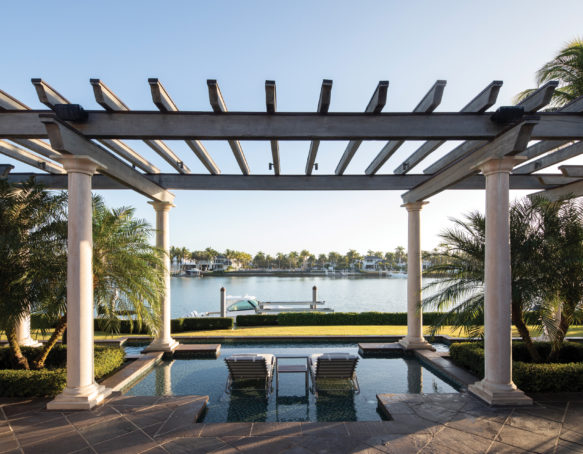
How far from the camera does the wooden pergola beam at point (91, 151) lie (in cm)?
513

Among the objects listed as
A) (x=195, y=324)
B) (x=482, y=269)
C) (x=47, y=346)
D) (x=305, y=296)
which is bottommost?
(x=305, y=296)

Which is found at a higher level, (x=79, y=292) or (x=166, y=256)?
(x=166, y=256)

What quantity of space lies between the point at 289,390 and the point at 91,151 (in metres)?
5.88

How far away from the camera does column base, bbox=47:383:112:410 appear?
18.0 feet

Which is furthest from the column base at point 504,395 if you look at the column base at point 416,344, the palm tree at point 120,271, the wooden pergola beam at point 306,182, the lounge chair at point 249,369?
the palm tree at point 120,271

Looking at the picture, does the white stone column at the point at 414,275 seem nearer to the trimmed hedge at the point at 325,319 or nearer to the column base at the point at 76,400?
the trimmed hedge at the point at 325,319

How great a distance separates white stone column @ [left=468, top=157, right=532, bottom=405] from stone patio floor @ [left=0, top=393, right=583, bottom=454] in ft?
1.51

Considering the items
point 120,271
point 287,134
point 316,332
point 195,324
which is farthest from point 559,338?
point 195,324

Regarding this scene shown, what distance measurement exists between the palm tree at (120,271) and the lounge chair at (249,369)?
209 cm

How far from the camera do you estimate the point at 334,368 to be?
691 centimetres

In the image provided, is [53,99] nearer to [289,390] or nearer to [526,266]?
[289,390]

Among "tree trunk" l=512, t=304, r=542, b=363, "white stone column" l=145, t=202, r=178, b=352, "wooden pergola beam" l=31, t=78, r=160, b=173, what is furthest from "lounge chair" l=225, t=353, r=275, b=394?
"tree trunk" l=512, t=304, r=542, b=363

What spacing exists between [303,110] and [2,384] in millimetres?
7159

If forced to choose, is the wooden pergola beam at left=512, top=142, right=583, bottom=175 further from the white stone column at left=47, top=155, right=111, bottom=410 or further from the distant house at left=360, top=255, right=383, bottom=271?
the distant house at left=360, top=255, right=383, bottom=271
